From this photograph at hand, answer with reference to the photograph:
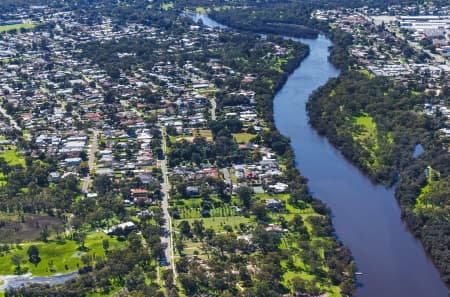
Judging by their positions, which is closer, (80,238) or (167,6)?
(80,238)

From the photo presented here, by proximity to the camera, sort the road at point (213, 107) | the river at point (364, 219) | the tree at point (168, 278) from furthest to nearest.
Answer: the road at point (213, 107)
the river at point (364, 219)
the tree at point (168, 278)

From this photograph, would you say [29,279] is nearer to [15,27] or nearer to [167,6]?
[15,27]

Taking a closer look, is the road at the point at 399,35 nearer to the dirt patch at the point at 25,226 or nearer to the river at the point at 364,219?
the river at the point at 364,219

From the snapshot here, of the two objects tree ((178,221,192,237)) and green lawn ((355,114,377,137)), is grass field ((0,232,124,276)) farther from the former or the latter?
green lawn ((355,114,377,137))

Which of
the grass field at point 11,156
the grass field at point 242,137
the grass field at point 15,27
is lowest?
the grass field at point 15,27

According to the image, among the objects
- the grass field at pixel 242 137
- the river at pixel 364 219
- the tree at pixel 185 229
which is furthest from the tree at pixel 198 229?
the grass field at pixel 242 137

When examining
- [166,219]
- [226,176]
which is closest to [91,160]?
[226,176]
